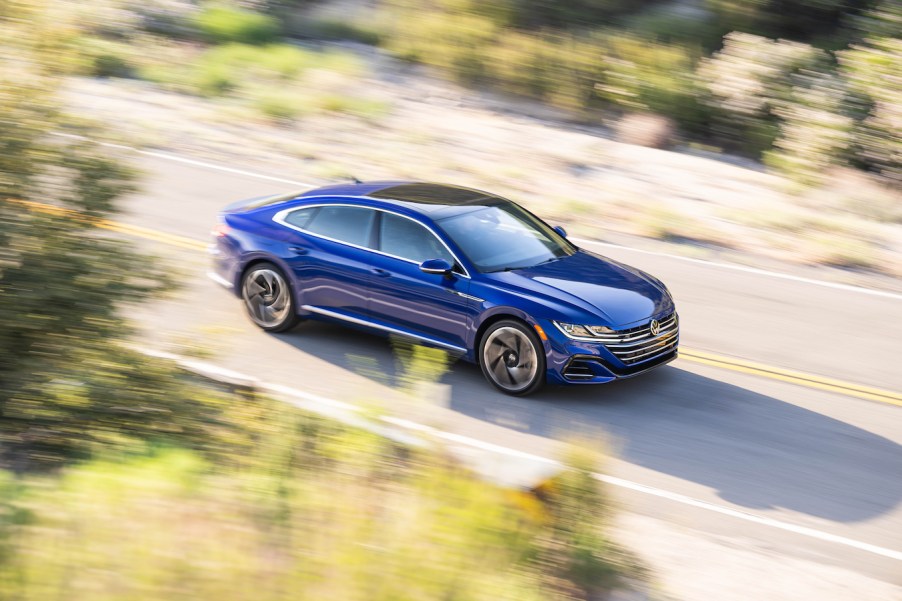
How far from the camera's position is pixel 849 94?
18.8 meters

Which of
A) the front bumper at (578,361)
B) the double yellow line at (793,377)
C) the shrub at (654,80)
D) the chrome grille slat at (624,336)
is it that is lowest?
the double yellow line at (793,377)

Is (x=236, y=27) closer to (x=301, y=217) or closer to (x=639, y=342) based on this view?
(x=301, y=217)

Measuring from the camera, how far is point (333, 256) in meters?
10.6

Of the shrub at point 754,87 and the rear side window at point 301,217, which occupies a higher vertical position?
the shrub at point 754,87

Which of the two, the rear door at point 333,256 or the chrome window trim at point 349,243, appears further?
the rear door at point 333,256

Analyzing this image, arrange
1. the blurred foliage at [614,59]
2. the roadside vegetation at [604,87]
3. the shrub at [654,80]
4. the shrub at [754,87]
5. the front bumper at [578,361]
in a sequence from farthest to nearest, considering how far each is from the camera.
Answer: the shrub at [654,80]
the shrub at [754,87]
the blurred foliage at [614,59]
the roadside vegetation at [604,87]
the front bumper at [578,361]

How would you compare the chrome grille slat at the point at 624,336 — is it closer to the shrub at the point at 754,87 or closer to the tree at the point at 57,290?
the tree at the point at 57,290

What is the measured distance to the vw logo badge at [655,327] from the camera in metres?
9.70

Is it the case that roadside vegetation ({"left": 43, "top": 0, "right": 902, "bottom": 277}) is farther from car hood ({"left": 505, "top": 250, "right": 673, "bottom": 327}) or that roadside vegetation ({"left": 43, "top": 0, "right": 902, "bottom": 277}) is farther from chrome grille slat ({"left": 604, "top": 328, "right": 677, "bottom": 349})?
chrome grille slat ({"left": 604, "top": 328, "right": 677, "bottom": 349})

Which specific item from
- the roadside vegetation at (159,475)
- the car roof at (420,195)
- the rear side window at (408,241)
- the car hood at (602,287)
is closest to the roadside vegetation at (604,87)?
the car roof at (420,195)

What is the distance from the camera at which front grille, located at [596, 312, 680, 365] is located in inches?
371

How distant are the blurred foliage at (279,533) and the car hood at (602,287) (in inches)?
146

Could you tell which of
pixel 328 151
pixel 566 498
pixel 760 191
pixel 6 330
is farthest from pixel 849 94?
pixel 6 330

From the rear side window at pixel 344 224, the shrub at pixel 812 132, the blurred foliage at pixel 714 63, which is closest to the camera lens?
the rear side window at pixel 344 224
